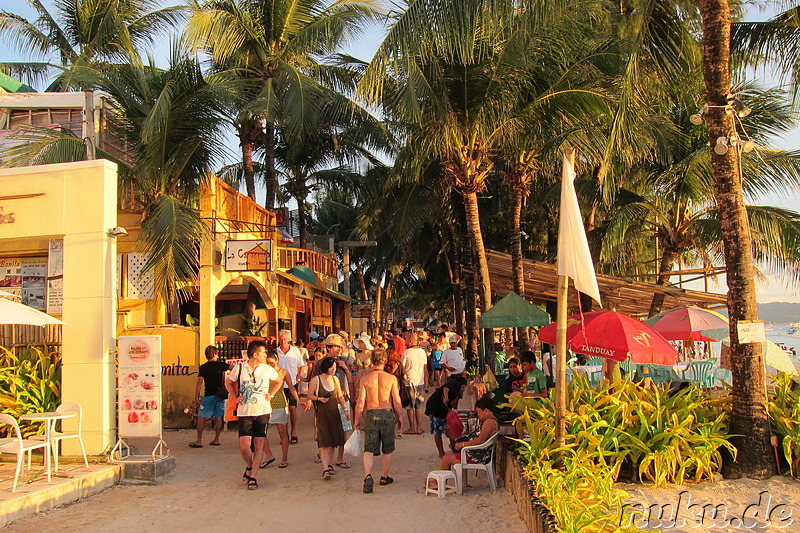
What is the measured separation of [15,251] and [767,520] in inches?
396

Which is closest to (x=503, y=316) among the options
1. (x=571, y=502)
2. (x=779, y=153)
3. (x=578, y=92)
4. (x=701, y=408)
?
(x=578, y=92)

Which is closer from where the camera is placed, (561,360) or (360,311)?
(561,360)

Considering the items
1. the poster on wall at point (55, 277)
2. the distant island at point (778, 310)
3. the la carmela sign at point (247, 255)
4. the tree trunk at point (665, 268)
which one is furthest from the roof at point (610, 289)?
the distant island at point (778, 310)

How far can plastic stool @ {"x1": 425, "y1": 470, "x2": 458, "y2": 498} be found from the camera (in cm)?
779

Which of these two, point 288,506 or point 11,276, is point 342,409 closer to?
point 288,506

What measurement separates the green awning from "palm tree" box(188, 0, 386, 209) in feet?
19.6

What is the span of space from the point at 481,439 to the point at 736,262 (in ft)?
11.2

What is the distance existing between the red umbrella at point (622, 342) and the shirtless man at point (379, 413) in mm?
2302

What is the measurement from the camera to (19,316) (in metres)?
7.95

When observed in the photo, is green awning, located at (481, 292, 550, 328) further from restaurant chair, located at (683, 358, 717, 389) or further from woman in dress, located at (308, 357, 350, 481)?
woman in dress, located at (308, 357, 350, 481)

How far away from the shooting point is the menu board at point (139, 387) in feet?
29.7

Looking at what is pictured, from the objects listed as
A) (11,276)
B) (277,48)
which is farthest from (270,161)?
(11,276)

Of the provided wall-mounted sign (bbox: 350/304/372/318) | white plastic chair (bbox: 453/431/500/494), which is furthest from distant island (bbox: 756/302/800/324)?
white plastic chair (bbox: 453/431/500/494)

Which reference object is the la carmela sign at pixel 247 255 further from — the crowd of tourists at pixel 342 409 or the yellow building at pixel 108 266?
the crowd of tourists at pixel 342 409
